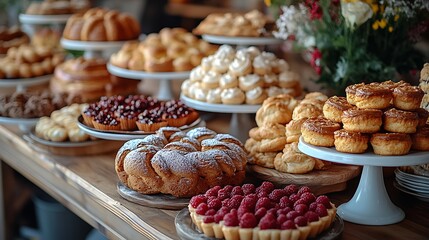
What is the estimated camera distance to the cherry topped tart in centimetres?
131

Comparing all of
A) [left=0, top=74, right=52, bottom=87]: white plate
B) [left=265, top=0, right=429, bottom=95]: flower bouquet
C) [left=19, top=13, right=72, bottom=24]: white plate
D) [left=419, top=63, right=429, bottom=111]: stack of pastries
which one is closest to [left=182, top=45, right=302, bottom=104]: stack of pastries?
[left=265, top=0, right=429, bottom=95]: flower bouquet

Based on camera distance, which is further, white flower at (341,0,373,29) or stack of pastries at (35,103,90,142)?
→ stack of pastries at (35,103,90,142)

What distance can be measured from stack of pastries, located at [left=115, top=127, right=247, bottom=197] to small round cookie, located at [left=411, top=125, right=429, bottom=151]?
0.44 metres

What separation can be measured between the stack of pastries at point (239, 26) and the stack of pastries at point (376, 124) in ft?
3.77

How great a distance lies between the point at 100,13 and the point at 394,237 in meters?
2.21

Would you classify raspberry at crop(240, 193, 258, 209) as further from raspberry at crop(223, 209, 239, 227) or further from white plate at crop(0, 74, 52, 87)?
white plate at crop(0, 74, 52, 87)

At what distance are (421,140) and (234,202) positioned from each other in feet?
1.53

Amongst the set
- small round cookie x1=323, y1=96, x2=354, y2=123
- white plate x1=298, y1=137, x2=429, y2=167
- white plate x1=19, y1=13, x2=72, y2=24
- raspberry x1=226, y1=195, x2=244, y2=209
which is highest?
small round cookie x1=323, y1=96, x2=354, y2=123

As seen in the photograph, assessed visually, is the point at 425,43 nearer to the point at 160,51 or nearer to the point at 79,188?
the point at 160,51

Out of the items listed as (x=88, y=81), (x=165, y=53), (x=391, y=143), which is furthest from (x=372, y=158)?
(x=88, y=81)

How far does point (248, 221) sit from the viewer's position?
1311mm

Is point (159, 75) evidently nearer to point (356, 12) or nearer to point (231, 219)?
point (356, 12)

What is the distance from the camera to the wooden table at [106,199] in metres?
1.53

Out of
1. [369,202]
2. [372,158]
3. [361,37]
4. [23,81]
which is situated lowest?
[23,81]
